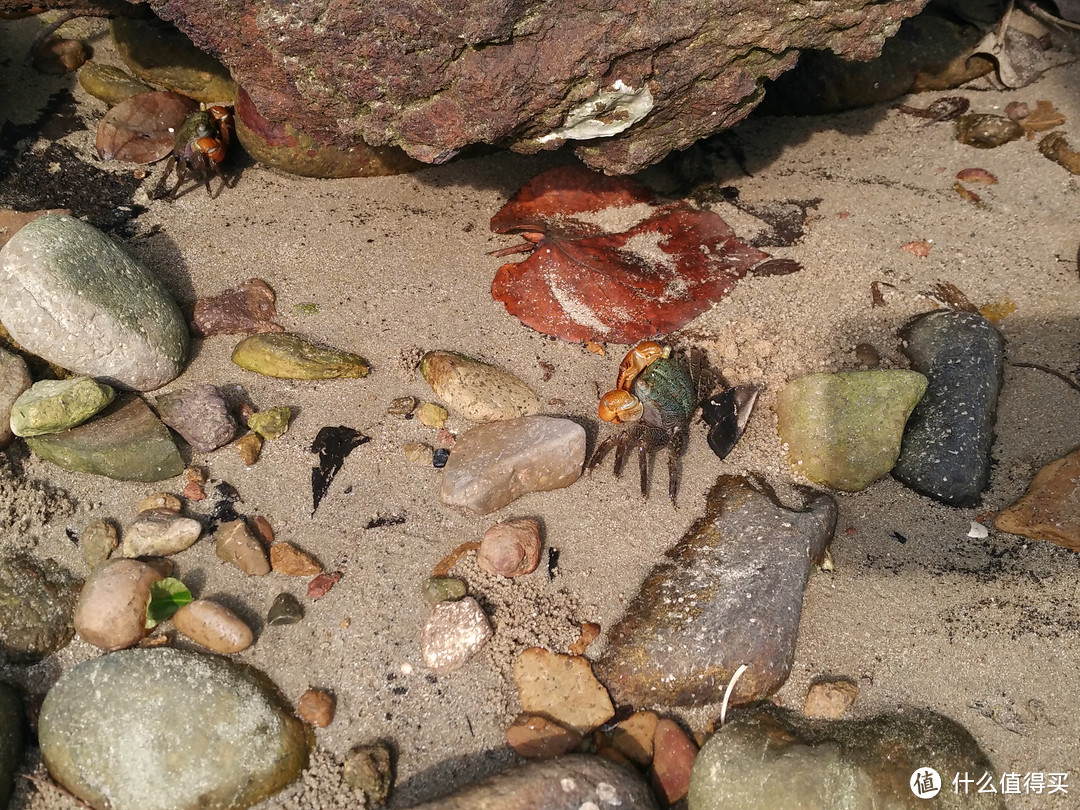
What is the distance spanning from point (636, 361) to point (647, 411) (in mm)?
204

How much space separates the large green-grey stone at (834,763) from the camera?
213 cm

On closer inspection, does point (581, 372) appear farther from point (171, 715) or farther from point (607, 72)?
point (171, 715)

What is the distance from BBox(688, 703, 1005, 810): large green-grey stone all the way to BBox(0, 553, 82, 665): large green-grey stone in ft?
6.49

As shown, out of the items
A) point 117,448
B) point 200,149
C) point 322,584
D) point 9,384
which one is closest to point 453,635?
point 322,584

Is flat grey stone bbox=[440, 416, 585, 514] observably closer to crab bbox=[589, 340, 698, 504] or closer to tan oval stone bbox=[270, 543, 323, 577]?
crab bbox=[589, 340, 698, 504]

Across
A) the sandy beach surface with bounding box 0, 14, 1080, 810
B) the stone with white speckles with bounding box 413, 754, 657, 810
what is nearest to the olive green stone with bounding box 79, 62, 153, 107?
the sandy beach surface with bounding box 0, 14, 1080, 810

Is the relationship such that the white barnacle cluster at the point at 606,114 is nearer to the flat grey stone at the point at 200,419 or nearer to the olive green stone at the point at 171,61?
the flat grey stone at the point at 200,419

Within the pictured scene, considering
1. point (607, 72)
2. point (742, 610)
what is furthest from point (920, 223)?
point (742, 610)

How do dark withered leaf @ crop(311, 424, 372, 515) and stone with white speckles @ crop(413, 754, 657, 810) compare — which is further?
dark withered leaf @ crop(311, 424, 372, 515)

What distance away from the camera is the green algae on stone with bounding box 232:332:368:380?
301cm

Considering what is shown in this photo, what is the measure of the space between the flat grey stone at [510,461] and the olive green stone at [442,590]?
0.29 m

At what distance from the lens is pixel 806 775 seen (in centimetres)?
213

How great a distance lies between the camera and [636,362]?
9.82ft

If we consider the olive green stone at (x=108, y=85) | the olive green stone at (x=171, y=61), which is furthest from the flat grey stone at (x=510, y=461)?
the olive green stone at (x=108, y=85)
